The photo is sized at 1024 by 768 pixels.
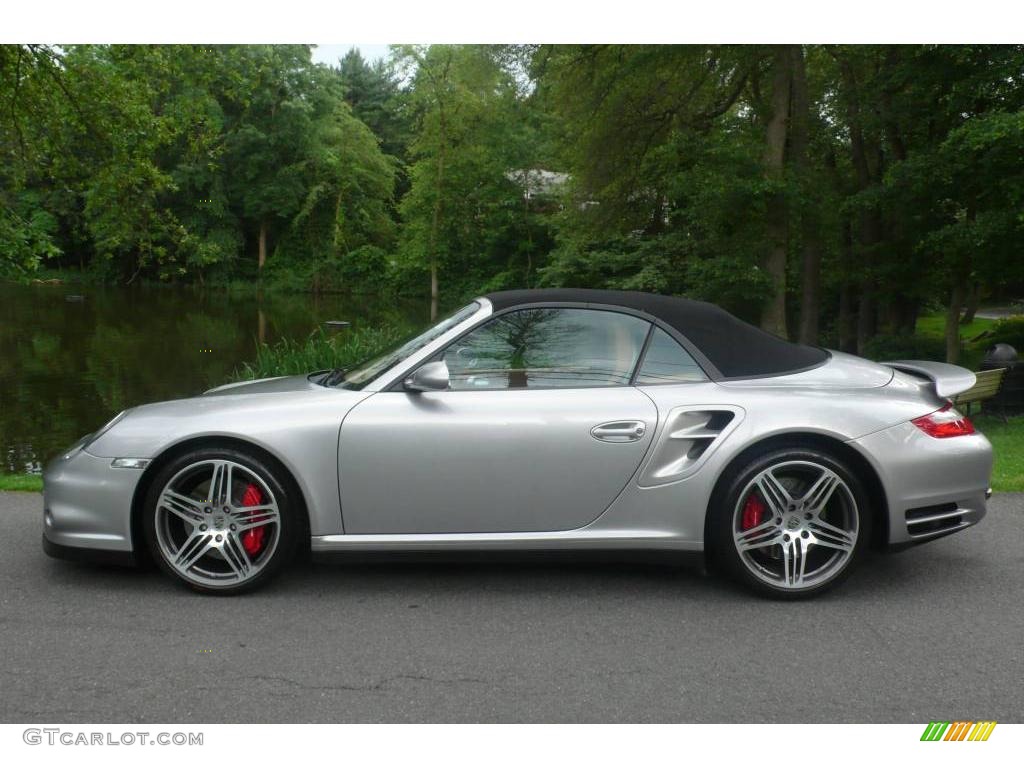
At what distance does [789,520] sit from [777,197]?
12.6 m

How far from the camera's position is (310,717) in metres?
3.07

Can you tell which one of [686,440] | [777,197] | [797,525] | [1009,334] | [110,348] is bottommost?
[110,348]

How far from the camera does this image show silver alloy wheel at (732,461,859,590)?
13.8 ft

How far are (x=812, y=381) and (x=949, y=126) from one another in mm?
12964

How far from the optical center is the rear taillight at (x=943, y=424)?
170 inches

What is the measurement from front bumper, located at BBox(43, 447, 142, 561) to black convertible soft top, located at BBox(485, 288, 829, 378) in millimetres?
1888

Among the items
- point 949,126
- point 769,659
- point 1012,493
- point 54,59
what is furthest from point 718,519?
point 949,126

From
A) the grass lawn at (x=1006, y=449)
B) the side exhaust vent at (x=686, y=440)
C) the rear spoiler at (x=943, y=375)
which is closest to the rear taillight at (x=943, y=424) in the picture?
the rear spoiler at (x=943, y=375)

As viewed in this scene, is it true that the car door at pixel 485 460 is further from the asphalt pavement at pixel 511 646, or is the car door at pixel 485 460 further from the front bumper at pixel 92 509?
the front bumper at pixel 92 509

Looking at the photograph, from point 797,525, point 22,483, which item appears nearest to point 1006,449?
point 797,525

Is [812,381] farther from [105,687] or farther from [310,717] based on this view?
[105,687]

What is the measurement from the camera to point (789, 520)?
4.24 meters

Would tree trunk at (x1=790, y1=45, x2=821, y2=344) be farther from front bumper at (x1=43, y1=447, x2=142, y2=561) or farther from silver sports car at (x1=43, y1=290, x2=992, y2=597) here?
front bumper at (x1=43, y1=447, x2=142, y2=561)

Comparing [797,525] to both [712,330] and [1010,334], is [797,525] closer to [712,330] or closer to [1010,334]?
[712,330]
